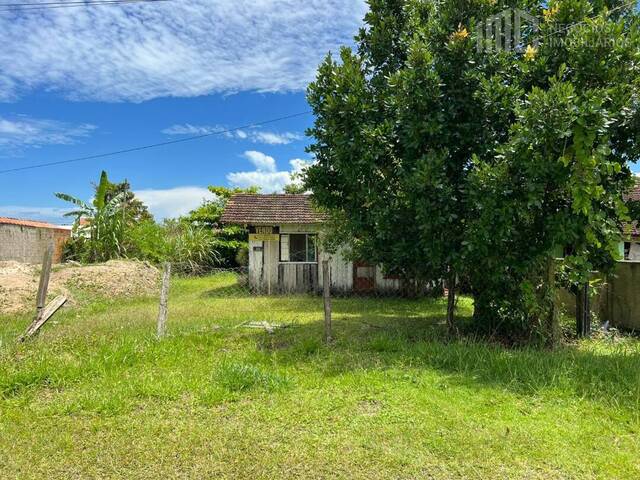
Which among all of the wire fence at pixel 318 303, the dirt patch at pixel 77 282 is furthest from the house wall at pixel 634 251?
the dirt patch at pixel 77 282

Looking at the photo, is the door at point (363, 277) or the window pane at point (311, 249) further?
the window pane at point (311, 249)

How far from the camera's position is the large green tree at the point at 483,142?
18.8ft

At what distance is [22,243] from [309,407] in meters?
17.3

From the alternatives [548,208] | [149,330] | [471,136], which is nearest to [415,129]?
[471,136]

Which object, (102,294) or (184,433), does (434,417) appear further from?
(102,294)

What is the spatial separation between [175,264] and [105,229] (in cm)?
320

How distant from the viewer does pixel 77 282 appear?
13641 millimetres

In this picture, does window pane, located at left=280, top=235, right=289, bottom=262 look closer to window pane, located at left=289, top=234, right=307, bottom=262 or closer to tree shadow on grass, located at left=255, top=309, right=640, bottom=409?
window pane, located at left=289, top=234, right=307, bottom=262

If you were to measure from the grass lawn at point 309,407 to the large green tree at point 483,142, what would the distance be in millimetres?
1388

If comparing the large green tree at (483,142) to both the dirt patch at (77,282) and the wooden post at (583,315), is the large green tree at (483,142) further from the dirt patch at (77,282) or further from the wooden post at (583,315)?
the dirt patch at (77,282)

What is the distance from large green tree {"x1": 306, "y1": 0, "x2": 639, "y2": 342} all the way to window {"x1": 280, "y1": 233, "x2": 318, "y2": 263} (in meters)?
7.92

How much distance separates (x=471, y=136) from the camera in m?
6.85

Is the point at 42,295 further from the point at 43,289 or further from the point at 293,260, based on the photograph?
the point at 293,260

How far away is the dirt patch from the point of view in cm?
1132
